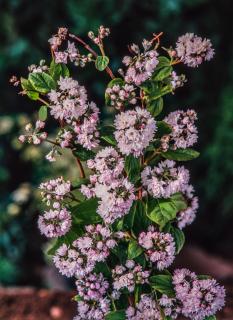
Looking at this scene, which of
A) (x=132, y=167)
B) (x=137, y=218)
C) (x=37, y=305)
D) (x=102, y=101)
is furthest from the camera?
(x=102, y=101)

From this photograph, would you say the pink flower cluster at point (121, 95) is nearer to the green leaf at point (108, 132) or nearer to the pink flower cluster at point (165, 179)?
the green leaf at point (108, 132)

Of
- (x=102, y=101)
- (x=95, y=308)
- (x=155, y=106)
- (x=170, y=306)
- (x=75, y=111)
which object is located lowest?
(x=95, y=308)

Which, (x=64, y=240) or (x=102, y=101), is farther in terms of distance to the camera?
(x=102, y=101)

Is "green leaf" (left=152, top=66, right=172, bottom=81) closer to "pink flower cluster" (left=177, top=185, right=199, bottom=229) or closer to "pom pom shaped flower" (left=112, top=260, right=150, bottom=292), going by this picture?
"pink flower cluster" (left=177, top=185, right=199, bottom=229)

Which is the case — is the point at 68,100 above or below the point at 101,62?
below

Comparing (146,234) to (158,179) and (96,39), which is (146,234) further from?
(96,39)

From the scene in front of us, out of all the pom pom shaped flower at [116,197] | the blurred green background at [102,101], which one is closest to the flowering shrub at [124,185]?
the pom pom shaped flower at [116,197]

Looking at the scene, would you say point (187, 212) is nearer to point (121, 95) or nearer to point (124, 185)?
point (124, 185)

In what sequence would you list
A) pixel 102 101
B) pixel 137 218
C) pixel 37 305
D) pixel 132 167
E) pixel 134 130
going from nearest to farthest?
pixel 134 130
pixel 132 167
pixel 137 218
pixel 37 305
pixel 102 101

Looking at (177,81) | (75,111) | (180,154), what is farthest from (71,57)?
(180,154)
